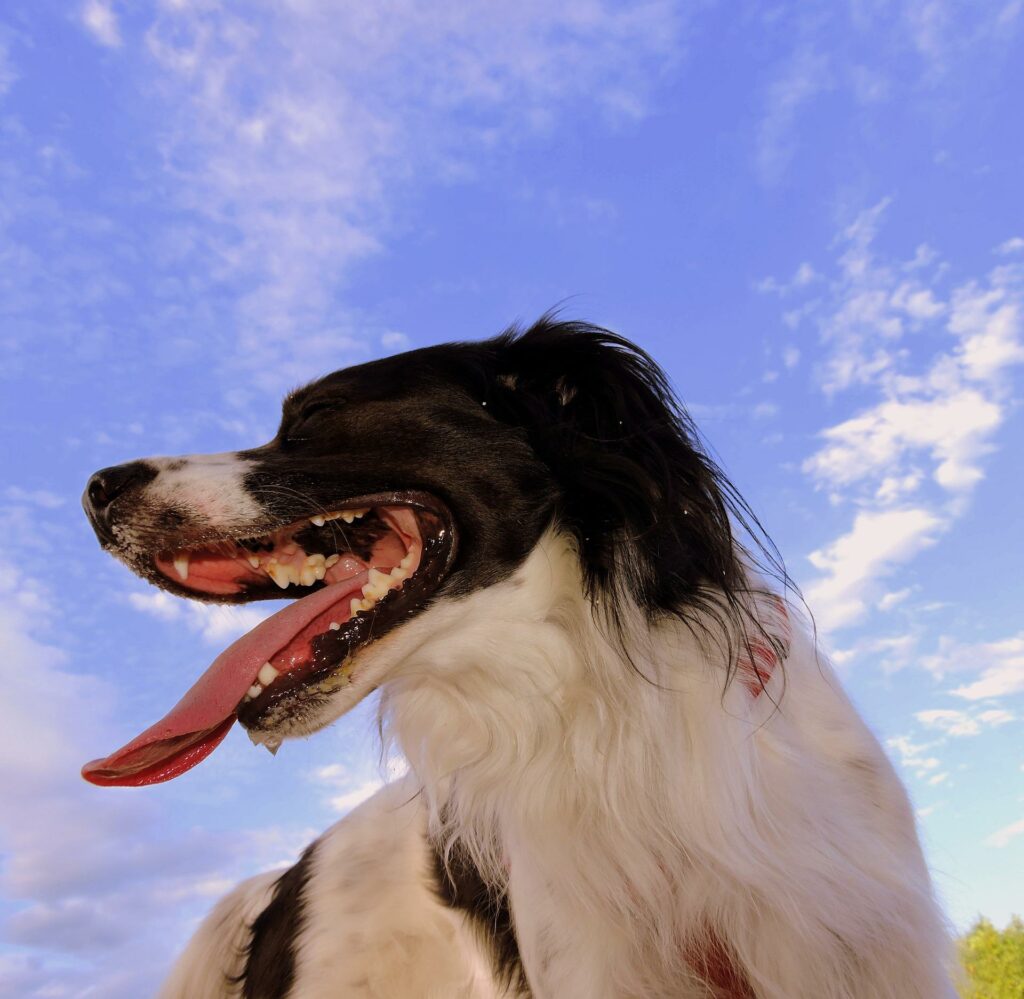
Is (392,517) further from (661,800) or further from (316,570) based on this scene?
(661,800)

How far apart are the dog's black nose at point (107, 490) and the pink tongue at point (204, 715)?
0.58 m

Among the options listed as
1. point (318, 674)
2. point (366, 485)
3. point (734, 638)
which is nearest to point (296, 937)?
point (318, 674)

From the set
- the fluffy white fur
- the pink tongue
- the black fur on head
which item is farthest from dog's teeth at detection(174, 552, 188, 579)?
the black fur on head

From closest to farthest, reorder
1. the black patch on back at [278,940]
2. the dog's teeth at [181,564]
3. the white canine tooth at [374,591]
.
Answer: the white canine tooth at [374,591] < the dog's teeth at [181,564] < the black patch on back at [278,940]

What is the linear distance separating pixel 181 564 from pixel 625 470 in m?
1.53

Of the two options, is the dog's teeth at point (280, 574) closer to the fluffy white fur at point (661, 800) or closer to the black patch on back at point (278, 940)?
the fluffy white fur at point (661, 800)

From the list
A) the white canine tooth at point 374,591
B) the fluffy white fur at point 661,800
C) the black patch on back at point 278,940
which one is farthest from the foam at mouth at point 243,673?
the black patch on back at point 278,940

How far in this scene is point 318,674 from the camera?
315 centimetres

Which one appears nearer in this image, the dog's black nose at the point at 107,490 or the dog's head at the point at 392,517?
the dog's head at the point at 392,517

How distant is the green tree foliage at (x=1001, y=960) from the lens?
576 inches

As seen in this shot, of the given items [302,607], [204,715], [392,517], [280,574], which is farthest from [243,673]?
[392,517]

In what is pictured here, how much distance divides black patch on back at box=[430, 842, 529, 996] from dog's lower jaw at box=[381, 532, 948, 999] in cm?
29

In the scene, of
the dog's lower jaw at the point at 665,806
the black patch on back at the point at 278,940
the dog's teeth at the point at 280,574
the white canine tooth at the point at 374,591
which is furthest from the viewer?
the black patch on back at the point at 278,940

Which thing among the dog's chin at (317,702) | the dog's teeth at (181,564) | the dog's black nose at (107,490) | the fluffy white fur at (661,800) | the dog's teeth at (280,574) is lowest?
the fluffy white fur at (661,800)
